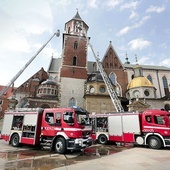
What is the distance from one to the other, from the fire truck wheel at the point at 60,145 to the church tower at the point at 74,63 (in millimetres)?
21600

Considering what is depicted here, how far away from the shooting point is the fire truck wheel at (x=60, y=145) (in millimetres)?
8625

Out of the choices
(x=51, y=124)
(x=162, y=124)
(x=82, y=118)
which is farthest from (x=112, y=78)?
(x=51, y=124)

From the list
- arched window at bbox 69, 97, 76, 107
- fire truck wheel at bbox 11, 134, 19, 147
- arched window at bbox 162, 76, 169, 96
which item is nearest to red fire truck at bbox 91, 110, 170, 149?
fire truck wheel at bbox 11, 134, 19, 147

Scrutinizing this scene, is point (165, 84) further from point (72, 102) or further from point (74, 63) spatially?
point (72, 102)

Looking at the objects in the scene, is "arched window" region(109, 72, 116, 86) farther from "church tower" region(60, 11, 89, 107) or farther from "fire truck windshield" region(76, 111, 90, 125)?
"fire truck windshield" region(76, 111, 90, 125)

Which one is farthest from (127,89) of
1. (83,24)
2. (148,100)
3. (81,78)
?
(83,24)

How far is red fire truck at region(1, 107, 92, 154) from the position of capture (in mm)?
8797

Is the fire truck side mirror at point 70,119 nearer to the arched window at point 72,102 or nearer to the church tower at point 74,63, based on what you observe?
the church tower at point 74,63

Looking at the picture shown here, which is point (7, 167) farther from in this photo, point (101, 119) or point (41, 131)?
point (101, 119)

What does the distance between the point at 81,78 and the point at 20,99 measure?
15.3 meters

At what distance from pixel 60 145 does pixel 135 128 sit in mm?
6396

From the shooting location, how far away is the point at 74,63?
1372 inches

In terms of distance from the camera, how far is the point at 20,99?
33750 millimetres

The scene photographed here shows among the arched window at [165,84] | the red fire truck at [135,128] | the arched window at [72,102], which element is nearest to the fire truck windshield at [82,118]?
the red fire truck at [135,128]
